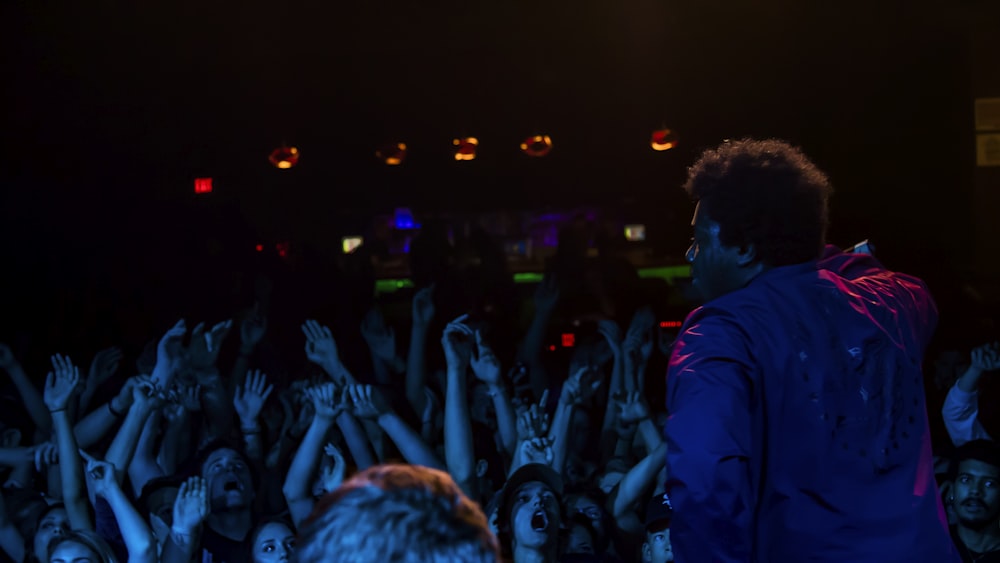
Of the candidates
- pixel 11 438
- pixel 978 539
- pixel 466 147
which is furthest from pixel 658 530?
pixel 466 147

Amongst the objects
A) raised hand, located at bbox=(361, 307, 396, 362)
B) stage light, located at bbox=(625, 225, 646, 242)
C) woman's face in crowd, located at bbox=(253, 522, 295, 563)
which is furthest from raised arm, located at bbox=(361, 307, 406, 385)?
stage light, located at bbox=(625, 225, 646, 242)

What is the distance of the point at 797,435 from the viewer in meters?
1.62

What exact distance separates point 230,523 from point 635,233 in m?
5.24

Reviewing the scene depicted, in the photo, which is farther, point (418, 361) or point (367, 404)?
point (418, 361)

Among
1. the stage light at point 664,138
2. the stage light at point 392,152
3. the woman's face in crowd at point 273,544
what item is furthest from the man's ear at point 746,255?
the stage light at point 392,152

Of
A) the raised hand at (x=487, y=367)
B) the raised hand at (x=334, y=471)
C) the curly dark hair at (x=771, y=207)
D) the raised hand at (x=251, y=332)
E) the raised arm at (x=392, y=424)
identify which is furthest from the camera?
the raised hand at (x=251, y=332)

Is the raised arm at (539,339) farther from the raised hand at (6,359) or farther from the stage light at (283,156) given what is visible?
the raised hand at (6,359)

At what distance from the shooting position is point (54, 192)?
24.7 ft

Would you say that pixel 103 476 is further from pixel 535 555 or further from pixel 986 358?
pixel 986 358

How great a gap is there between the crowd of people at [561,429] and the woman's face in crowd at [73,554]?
1cm

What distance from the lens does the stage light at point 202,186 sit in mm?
7703

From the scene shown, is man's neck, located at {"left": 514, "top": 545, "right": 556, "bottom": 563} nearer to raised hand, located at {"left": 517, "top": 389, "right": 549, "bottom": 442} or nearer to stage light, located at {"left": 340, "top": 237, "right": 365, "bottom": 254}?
raised hand, located at {"left": 517, "top": 389, "right": 549, "bottom": 442}

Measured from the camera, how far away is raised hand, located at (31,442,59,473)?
13.8 feet

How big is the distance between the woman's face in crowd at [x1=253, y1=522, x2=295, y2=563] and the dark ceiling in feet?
11.3
